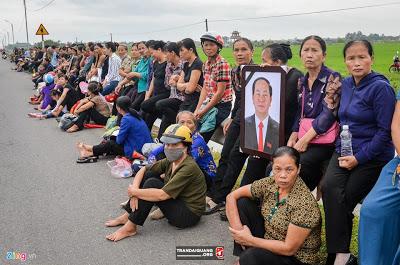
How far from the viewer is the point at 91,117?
10.8 meters

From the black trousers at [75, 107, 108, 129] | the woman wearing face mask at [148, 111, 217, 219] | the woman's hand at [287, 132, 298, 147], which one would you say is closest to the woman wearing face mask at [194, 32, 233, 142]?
the woman wearing face mask at [148, 111, 217, 219]

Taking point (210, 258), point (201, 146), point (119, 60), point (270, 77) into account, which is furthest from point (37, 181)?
point (119, 60)

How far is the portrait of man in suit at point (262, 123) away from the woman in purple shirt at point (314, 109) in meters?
0.39

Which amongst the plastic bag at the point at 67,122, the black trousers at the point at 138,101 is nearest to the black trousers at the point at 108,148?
the black trousers at the point at 138,101

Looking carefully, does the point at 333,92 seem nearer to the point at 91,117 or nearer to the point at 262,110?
the point at 262,110

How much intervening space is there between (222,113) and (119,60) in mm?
6289

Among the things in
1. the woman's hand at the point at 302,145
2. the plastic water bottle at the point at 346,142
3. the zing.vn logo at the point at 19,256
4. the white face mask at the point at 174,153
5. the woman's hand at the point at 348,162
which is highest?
the plastic water bottle at the point at 346,142

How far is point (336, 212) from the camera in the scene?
3.52 m

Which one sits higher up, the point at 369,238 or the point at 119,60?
the point at 119,60

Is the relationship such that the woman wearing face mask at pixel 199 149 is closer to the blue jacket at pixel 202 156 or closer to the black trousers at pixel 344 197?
the blue jacket at pixel 202 156

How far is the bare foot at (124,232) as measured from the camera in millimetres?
4520

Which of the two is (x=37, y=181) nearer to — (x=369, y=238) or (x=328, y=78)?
(x=328, y=78)

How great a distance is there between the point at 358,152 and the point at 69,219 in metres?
3.29

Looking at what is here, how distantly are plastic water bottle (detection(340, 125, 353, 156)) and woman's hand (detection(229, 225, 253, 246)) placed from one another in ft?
3.33
